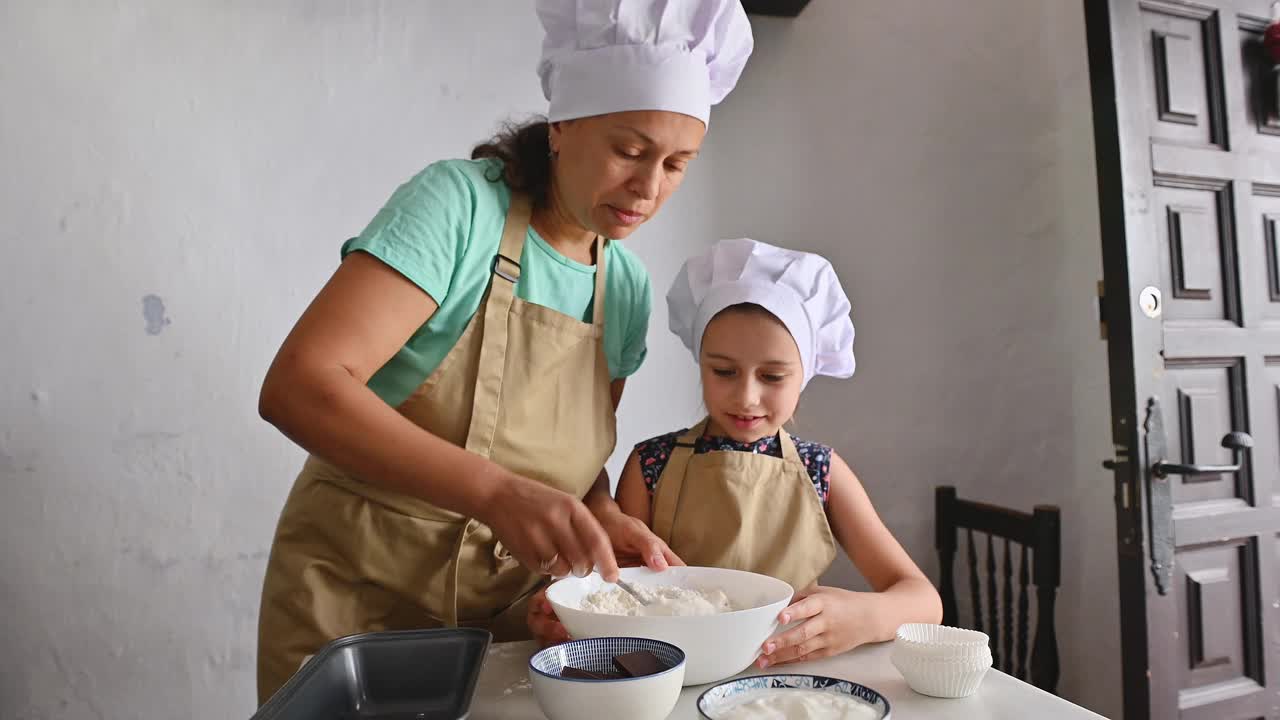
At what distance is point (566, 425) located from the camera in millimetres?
1376

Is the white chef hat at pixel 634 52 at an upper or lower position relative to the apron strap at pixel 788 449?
upper

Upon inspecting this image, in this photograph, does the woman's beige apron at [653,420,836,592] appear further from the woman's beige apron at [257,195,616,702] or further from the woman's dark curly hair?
the woman's dark curly hair

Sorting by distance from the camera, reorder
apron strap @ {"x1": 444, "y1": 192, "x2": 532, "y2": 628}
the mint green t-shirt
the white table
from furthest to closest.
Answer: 1. apron strap @ {"x1": 444, "y1": 192, "x2": 532, "y2": 628}
2. the mint green t-shirt
3. the white table

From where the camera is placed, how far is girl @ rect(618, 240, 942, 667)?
1438mm

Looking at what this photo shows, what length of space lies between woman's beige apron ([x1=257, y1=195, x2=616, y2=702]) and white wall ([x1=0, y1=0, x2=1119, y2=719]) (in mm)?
941

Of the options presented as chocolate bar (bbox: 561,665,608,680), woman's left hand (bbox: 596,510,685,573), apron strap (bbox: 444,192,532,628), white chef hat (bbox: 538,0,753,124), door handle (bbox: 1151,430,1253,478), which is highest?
white chef hat (bbox: 538,0,753,124)

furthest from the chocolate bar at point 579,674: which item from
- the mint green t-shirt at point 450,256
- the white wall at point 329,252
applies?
the white wall at point 329,252

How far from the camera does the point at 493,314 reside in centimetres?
126

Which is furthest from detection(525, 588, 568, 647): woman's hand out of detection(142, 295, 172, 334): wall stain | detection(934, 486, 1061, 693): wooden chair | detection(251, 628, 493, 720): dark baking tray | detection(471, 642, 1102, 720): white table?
detection(142, 295, 172, 334): wall stain

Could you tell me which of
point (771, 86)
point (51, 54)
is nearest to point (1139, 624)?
point (771, 86)

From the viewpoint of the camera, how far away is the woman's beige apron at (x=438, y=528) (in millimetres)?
1242

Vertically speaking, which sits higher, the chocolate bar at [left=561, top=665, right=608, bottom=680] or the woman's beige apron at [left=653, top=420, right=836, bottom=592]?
the woman's beige apron at [left=653, top=420, right=836, bottom=592]

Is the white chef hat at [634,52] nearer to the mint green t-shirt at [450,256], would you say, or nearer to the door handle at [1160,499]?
the mint green t-shirt at [450,256]

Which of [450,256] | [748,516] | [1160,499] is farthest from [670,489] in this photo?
[1160,499]
